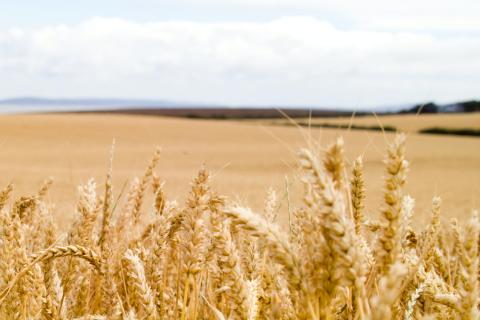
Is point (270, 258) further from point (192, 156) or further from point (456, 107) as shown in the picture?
point (456, 107)

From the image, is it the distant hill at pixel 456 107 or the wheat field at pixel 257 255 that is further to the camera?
the distant hill at pixel 456 107

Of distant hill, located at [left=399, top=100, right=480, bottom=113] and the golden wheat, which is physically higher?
distant hill, located at [left=399, top=100, right=480, bottom=113]

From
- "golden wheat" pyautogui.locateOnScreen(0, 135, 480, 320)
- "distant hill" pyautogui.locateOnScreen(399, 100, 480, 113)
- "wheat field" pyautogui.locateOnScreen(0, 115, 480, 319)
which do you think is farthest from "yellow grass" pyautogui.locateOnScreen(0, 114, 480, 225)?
"distant hill" pyautogui.locateOnScreen(399, 100, 480, 113)

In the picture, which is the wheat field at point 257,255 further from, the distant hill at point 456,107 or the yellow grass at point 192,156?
the distant hill at point 456,107

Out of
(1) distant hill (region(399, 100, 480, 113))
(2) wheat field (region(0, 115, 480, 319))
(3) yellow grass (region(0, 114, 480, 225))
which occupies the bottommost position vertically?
(3) yellow grass (region(0, 114, 480, 225))

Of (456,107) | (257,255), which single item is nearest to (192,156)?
(257,255)

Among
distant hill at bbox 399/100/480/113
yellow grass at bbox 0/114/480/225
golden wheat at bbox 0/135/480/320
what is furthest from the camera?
distant hill at bbox 399/100/480/113

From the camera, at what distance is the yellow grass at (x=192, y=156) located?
59.3ft

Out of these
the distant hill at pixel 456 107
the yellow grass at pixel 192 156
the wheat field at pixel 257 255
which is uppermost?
the distant hill at pixel 456 107

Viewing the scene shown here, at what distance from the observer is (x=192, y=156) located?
96.8 feet

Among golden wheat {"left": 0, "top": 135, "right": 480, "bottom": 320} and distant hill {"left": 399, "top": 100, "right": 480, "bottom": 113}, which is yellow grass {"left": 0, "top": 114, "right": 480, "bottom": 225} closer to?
golden wheat {"left": 0, "top": 135, "right": 480, "bottom": 320}

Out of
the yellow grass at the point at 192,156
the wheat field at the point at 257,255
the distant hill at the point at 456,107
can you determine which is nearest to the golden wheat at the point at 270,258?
the wheat field at the point at 257,255

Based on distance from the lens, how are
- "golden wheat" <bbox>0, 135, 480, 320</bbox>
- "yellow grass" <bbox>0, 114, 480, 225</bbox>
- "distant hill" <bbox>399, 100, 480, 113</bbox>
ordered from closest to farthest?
1. "golden wheat" <bbox>0, 135, 480, 320</bbox>
2. "yellow grass" <bbox>0, 114, 480, 225</bbox>
3. "distant hill" <bbox>399, 100, 480, 113</bbox>

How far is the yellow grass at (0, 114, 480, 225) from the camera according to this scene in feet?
59.3
